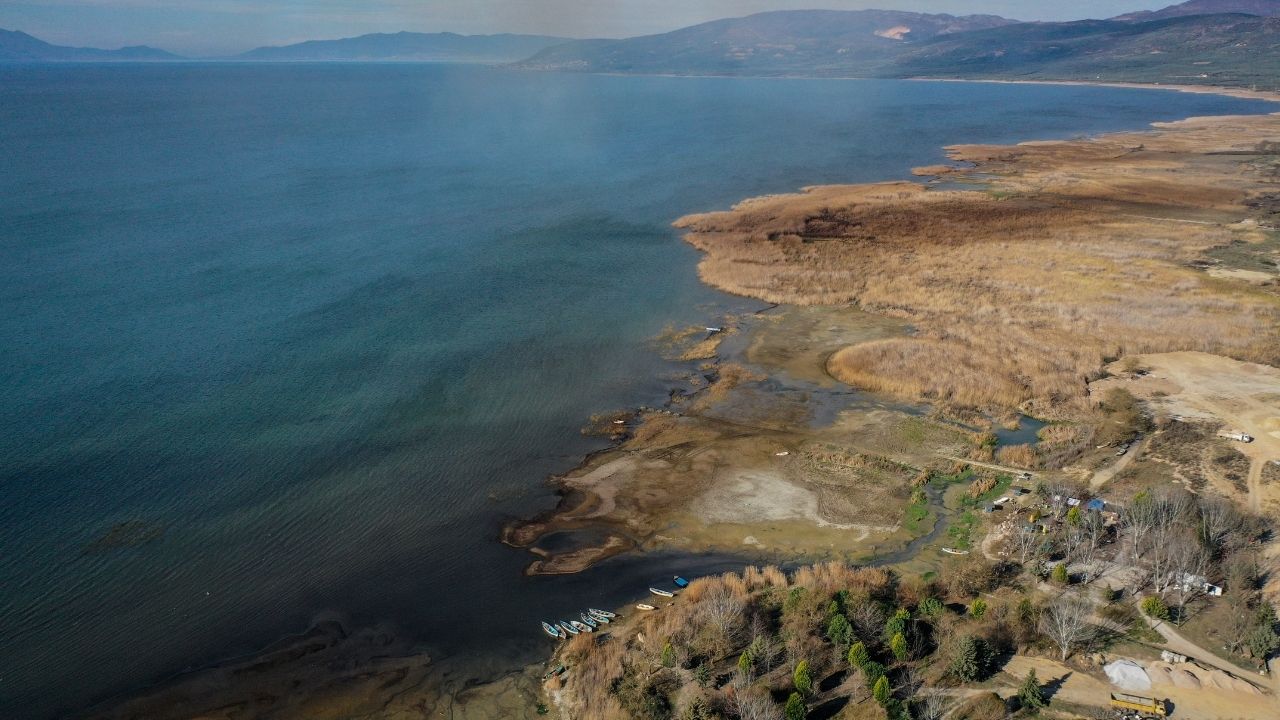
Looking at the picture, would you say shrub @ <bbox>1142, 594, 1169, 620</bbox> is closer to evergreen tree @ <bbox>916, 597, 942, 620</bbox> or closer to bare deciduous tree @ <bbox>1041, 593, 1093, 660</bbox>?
bare deciduous tree @ <bbox>1041, 593, 1093, 660</bbox>

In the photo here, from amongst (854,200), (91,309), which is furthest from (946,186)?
(91,309)

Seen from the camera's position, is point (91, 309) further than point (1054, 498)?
Yes

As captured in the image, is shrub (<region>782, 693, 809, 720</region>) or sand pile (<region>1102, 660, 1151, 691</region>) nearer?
shrub (<region>782, 693, 809, 720</region>)

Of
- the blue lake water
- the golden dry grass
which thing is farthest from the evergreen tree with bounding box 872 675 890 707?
the golden dry grass

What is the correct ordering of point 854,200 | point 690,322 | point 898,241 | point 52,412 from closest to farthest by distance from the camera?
point 52,412 < point 690,322 < point 898,241 < point 854,200

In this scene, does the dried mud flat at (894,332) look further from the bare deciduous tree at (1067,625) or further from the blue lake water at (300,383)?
the bare deciduous tree at (1067,625)

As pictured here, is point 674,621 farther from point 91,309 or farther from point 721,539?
point 91,309
